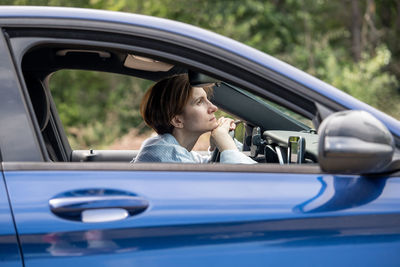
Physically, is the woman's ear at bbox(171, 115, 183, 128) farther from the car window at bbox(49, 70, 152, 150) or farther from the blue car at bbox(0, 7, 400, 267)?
the car window at bbox(49, 70, 152, 150)

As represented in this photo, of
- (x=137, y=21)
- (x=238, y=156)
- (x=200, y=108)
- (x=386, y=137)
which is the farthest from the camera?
(x=200, y=108)

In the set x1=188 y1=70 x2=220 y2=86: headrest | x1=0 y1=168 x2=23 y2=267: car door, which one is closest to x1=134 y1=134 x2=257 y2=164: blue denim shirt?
x1=188 y1=70 x2=220 y2=86: headrest

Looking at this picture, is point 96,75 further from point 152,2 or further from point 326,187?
point 326,187

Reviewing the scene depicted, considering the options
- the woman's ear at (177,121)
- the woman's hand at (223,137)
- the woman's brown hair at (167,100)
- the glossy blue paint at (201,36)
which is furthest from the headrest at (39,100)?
the glossy blue paint at (201,36)

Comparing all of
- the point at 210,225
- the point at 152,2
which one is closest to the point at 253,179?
the point at 210,225

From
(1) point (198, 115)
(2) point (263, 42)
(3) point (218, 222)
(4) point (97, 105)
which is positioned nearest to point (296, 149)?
(1) point (198, 115)

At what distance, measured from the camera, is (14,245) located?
1.60 m

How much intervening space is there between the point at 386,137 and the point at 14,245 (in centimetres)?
108

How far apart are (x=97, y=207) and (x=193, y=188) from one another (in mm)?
280

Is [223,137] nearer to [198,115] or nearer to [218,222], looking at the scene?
[198,115]

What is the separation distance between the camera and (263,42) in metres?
16.2

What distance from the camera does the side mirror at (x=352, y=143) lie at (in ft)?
5.52

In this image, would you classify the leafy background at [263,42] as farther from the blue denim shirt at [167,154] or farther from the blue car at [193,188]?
the blue car at [193,188]

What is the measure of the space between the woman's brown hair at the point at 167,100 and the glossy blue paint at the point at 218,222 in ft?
3.27
